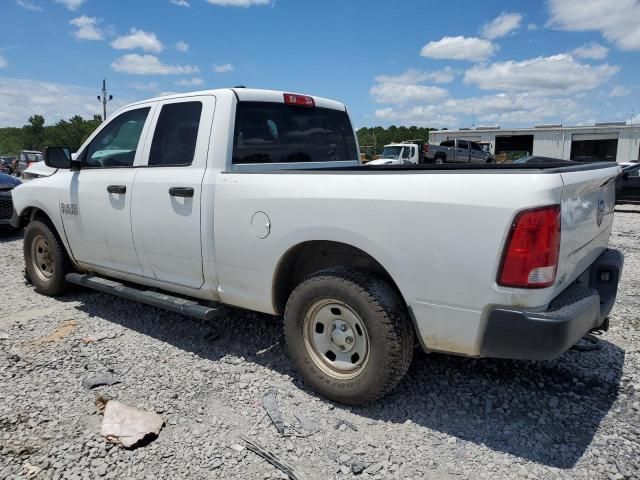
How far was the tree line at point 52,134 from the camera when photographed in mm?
57453

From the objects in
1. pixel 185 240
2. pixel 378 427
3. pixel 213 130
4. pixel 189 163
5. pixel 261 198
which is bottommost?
pixel 378 427

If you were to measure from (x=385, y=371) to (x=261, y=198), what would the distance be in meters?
1.35

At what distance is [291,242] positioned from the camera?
3104mm

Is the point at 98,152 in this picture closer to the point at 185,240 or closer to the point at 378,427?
the point at 185,240

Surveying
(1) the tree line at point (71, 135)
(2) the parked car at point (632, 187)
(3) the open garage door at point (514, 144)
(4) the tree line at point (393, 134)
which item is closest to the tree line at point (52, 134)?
(1) the tree line at point (71, 135)

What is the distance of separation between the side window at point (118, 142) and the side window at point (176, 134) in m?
0.26

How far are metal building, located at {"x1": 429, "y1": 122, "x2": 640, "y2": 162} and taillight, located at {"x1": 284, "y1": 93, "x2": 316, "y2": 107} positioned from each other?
1609 inches

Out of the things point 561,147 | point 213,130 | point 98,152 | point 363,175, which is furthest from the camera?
point 561,147

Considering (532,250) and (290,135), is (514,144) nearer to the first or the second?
(290,135)

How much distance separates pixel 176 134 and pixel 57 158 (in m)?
1.46

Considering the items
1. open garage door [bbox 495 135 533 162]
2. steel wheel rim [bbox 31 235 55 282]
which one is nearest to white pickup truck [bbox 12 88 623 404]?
steel wheel rim [bbox 31 235 55 282]

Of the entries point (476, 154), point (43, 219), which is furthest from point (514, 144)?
point (43, 219)

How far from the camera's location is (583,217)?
9.00 ft

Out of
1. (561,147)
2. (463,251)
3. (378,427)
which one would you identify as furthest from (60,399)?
(561,147)
